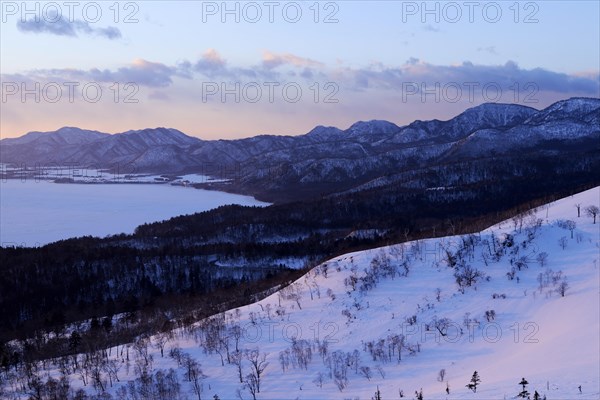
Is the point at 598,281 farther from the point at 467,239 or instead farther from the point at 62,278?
the point at 62,278

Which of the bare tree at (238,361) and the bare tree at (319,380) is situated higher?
the bare tree at (319,380)

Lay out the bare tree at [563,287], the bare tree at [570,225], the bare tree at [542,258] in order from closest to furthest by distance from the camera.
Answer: the bare tree at [563,287] < the bare tree at [542,258] < the bare tree at [570,225]

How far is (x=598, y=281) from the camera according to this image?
41062 mm

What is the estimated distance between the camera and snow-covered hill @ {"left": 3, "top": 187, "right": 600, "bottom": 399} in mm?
30281

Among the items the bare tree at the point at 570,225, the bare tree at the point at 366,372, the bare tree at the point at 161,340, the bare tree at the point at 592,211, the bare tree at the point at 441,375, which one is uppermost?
the bare tree at the point at 592,211

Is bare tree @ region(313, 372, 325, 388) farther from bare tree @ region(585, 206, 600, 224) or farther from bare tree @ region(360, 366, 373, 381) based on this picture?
bare tree @ region(585, 206, 600, 224)

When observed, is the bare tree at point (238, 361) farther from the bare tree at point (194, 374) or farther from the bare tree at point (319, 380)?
the bare tree at point (319, 380)

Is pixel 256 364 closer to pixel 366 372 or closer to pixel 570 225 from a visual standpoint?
pixel 366 372

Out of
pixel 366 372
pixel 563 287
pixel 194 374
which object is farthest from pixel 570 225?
pixel 194 374

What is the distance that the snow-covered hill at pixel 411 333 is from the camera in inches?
1192

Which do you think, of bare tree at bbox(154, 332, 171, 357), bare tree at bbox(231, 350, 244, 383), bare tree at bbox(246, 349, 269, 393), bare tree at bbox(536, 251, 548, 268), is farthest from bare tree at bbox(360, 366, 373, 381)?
bare tree at bbox(536, 251, 548, 268)

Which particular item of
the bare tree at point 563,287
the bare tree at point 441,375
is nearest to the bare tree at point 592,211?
the bare tree at point 563,287

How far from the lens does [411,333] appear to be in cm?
3828

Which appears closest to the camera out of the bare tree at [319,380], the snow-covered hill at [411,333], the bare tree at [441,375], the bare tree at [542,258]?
the snow-covered hill at [411,333]
